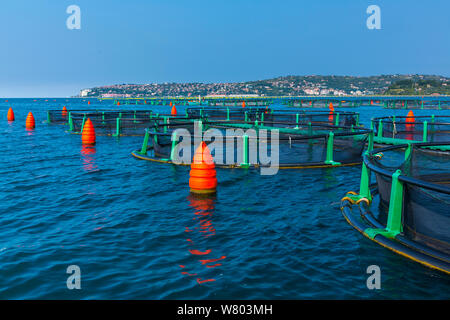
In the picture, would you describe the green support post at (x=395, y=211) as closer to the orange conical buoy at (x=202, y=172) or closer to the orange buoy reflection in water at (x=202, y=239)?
the orange buoy reflection in water at (x=202, y=239)

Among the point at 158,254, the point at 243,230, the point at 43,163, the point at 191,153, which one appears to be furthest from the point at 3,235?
the point at 43,163

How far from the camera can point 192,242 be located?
9453mm

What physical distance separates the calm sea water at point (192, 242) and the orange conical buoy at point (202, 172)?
0.56m

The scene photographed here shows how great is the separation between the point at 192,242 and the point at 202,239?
0.27m

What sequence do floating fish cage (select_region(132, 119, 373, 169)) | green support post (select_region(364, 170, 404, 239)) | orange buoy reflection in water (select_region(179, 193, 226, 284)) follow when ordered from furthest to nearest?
floating fish cage (select_region(132, 119, 373, 169)) → green support post (select_region(364, 170, 404, 239)) → orange buoy reflection in water (select_region(179, 193, 226, 284))

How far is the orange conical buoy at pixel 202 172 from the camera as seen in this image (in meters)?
13.6

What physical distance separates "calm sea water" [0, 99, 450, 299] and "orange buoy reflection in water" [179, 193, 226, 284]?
0.08ft

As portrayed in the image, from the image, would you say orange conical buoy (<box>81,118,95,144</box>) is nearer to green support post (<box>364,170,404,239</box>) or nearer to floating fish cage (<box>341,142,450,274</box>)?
floating fish cage (<box>341,142,450,274</box>)

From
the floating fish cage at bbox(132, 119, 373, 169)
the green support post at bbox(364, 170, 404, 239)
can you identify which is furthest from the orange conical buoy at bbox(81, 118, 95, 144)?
the green support post at bbox(364, 170, 404, 239)

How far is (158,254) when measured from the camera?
28.9 feet

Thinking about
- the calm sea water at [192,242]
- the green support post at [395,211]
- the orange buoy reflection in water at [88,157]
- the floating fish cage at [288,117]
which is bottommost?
the calm sea water at [192,242]

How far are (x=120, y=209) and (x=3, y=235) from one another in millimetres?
3109

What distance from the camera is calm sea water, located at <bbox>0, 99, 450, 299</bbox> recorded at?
285 inches

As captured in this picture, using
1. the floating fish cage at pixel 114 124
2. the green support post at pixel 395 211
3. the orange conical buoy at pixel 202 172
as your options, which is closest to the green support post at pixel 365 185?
the green support post at pixel 395 211
